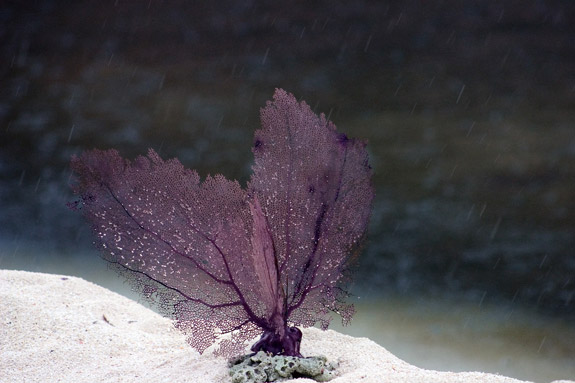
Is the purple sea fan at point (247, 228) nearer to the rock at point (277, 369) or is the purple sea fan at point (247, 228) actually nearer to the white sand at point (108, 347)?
the rock at point (277, 369)

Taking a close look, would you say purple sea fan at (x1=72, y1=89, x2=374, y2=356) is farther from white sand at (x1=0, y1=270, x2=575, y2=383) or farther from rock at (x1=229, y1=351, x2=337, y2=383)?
white sand at (x1=0, y1=270, x2=575, y2=383)

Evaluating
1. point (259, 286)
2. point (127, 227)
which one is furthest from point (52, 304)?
point (259, 286)

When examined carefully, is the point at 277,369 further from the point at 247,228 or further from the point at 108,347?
the point at 108,347

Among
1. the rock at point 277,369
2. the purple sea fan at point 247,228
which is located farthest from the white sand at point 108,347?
the purple sea fan at point 247,228

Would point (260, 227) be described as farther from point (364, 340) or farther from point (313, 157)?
point (364, 340)

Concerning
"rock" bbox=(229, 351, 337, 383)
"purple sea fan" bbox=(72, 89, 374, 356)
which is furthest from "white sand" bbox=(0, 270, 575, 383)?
"purple sea fan" bbox=(72, 89, 374, 356)

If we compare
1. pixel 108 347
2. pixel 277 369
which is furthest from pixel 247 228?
pixel 108 347
